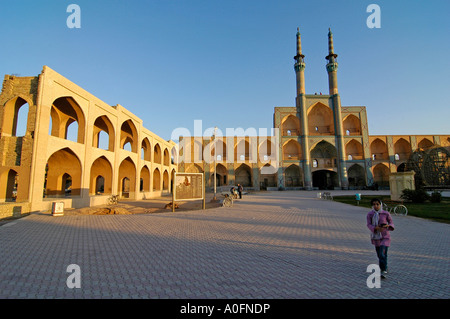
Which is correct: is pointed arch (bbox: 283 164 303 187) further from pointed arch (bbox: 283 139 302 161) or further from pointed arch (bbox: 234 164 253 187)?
pointed arch (bbox: 234 164 253 187)

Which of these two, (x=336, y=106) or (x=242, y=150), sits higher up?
(x=336, y=106)

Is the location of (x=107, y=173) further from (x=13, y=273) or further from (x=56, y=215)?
(x=13, y=273)


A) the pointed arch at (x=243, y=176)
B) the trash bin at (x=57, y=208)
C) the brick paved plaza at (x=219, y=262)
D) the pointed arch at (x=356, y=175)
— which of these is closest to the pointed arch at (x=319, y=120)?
the pointed arch at (x=356, y=175)

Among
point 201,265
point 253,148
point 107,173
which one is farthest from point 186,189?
point 253,148

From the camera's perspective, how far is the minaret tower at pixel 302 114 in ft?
110

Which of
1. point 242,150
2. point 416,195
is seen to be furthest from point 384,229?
point 242,150

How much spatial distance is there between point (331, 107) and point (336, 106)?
775 millimetres

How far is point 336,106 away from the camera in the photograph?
114ft

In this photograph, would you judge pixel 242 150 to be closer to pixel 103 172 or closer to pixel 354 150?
pixel 354 150

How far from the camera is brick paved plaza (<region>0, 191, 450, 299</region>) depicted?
9.43 feet

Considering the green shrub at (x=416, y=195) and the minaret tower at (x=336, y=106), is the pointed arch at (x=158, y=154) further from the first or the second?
the minaret tower at (x=336, y=106)

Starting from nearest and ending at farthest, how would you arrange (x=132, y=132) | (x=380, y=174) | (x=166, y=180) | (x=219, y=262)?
(x=219, y=262) < (x=132, y=132) < (x=166, y=180) < (x=380, y=174)

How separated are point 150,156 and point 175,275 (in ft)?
71.5

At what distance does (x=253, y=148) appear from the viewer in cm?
3569
